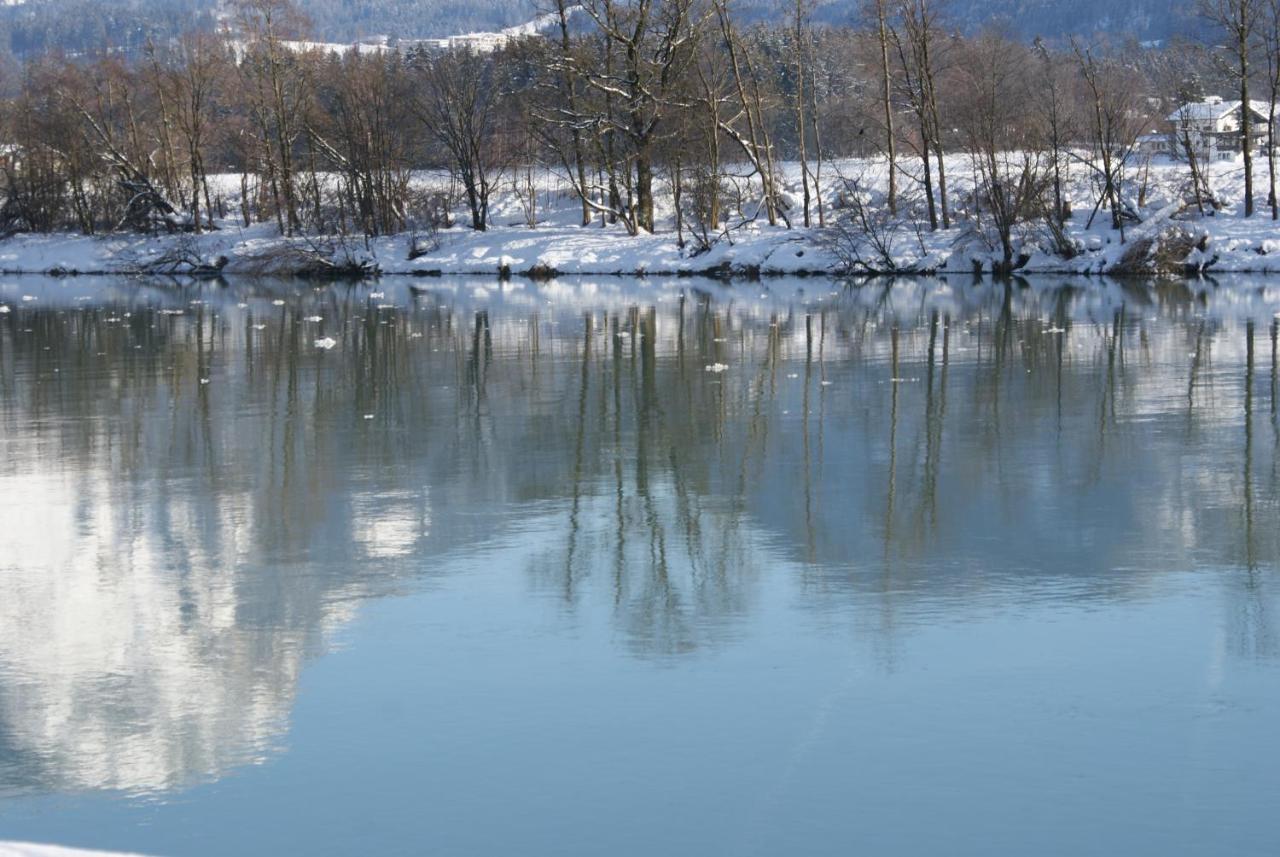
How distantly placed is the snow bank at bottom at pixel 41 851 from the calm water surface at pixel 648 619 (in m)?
0.11

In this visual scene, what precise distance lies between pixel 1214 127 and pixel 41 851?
74.6 metres

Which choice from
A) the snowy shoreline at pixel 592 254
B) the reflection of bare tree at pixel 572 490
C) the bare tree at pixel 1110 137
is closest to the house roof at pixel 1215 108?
the bare tree at pixel 1110 137

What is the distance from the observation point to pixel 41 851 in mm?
5164

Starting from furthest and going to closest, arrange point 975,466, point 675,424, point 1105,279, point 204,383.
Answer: point 1105,279
point 204,383
point 675,424
point 975,466

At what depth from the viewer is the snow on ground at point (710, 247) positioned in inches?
1662

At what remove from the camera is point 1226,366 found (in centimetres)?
1803

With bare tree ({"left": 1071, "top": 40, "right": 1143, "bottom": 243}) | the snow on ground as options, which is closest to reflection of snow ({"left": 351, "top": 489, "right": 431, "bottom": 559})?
the snow on ground

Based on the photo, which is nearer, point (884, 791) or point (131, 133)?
point (884, 791)

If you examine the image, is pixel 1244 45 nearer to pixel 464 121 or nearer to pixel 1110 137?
pixel 1110 137

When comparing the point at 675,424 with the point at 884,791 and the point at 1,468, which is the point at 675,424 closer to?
the point at 1,468

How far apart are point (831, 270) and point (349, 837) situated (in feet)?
129

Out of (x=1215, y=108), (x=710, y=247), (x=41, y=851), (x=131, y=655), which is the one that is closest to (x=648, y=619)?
(x=131, y=655)

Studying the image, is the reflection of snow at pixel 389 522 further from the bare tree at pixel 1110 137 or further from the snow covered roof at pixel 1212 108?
the snow covered roof at pixel 1212 108

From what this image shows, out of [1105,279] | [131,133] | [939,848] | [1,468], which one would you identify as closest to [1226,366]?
[1,468]
